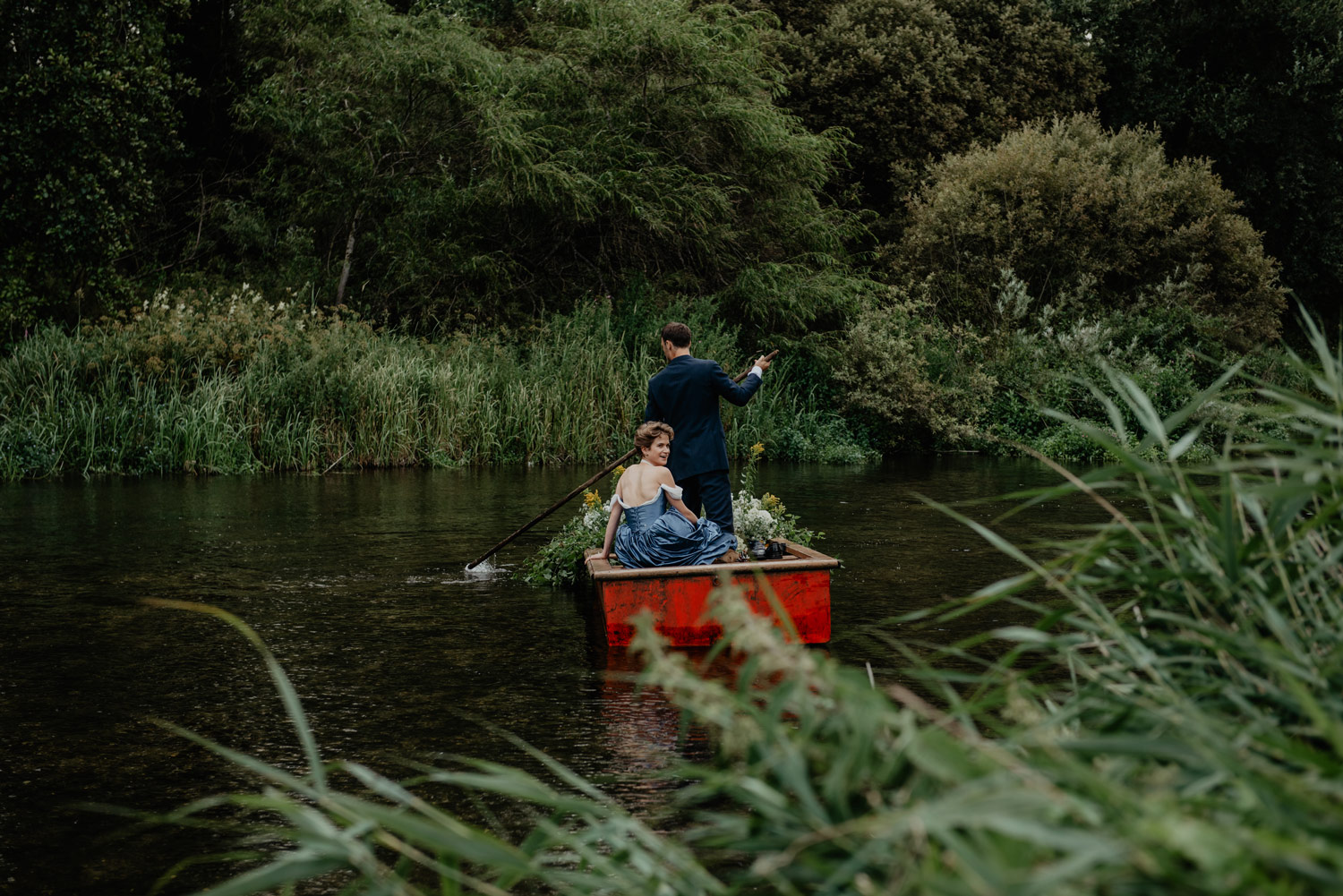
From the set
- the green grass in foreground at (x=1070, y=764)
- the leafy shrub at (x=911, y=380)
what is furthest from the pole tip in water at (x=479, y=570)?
the leafy shrub at (x=911, y=380)

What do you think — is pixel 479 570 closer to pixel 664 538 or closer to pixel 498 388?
pixel 664 538

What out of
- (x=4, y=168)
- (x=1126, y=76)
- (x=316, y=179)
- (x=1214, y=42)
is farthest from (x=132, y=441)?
(x=1214, y=42)

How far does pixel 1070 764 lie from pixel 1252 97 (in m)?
36.2

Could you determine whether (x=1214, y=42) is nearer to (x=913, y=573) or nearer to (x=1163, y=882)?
(x=913, y=573)

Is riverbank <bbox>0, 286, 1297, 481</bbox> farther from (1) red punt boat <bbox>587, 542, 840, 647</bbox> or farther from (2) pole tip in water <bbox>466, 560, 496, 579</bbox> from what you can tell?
(1) red punt boat <bbox>587, 542, 840, 647</bbox>

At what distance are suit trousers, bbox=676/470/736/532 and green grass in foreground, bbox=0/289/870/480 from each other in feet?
37.6

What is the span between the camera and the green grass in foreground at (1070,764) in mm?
1398

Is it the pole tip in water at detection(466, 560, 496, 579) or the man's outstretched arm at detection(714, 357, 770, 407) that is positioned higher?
the man's outstretched arm at detection(714, 357, 770, 407)

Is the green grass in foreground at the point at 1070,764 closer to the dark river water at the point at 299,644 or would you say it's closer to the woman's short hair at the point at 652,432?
the dark river water at the point at 299,644

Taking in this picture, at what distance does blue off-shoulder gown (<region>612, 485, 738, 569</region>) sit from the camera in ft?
24.6

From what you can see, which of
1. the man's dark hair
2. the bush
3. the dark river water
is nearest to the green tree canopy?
the bush

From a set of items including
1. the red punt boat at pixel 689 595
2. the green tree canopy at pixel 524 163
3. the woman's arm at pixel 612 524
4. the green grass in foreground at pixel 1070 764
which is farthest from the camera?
the green tree canopy at pixel 524 163

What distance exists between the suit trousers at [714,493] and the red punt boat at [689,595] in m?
1.03

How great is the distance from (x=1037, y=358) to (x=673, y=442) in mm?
17065
